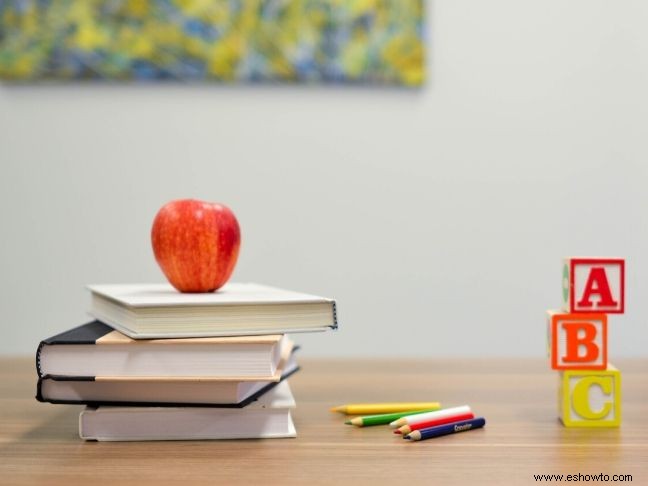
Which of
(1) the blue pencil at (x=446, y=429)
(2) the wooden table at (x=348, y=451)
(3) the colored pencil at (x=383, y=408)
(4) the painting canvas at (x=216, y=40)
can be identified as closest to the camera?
(2) the wooden table at (x=348, y=451)

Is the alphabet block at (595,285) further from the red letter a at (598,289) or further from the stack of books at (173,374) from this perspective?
the stack of books at (173,374)

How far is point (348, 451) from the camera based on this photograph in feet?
2.03

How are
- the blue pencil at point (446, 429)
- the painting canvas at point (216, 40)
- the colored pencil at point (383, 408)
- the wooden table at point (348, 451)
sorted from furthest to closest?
the painting canvas at point (216, 40) < the colored pencil at point (383, 408) < the blue pencil at point (446, 429) < the wooden table at point (348, 451)

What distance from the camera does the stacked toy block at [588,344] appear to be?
2.33 ft

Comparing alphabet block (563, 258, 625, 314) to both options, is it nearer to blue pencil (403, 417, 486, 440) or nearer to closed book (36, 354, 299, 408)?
blue pencil (403, 417, 486, 440)

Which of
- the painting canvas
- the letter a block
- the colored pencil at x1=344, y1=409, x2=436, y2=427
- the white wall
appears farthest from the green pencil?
the painting canvas

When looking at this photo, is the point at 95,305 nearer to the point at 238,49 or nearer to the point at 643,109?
the point at 238,49

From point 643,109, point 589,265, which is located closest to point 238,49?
point 643,109

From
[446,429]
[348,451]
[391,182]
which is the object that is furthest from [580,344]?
Result: [391,182]

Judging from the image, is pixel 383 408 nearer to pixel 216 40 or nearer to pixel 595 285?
pixel 595 285

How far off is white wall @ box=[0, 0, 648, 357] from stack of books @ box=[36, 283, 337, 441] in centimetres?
134

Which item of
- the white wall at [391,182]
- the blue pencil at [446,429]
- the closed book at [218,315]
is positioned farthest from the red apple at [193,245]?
the white wall at [391,182]

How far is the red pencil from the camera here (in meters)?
0.67

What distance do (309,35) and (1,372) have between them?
4.21 ft
